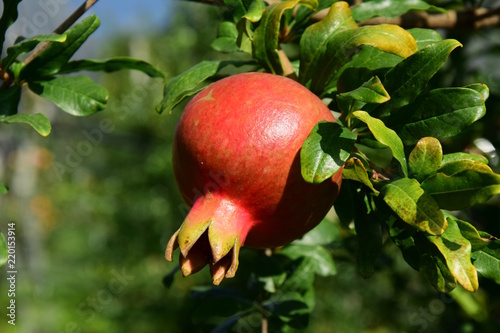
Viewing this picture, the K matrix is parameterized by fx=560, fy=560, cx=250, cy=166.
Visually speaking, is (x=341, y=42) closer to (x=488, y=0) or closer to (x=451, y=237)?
(x=451, y=237)

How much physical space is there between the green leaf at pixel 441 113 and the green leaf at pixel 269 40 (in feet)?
0.66

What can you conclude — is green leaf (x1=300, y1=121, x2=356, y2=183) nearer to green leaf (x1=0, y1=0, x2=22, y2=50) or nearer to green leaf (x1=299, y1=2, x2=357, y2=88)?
green leaf (x1=299, y1=2, x2=357, y2=88)

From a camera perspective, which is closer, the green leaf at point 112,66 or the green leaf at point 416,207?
the green leaf at point 416,207

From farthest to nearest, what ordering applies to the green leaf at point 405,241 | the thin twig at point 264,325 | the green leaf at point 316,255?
the green leaf at point 316,255 < the thin twig at point 264,325 < the green leaf at point 405,241

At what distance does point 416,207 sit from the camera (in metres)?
0.61

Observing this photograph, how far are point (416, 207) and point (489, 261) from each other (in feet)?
0.54

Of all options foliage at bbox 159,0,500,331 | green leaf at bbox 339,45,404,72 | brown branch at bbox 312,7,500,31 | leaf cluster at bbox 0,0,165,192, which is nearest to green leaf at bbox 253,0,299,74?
foliage at bbox 159,0,500,331

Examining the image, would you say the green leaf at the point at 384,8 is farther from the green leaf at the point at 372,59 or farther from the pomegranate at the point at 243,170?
the pomegranate at the point at 243,170

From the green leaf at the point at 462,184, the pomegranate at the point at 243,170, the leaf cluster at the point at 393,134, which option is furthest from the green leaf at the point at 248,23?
the green leaf at the point at 462,184

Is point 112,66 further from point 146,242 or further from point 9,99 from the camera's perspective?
point 146,242

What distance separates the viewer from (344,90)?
30.4 inches

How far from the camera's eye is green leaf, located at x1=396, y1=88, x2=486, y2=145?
679mm

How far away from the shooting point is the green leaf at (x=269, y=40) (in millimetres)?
776

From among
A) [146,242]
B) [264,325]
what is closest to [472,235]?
[264,325]
